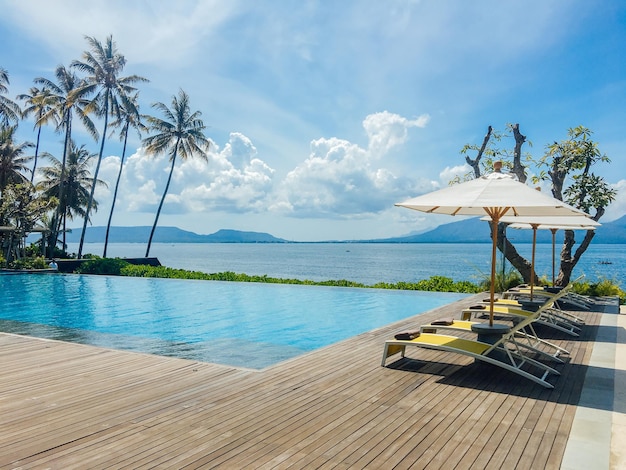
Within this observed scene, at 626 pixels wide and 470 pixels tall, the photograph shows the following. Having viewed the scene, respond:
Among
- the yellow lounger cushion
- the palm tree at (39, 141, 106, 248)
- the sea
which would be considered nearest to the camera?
the yellow lounger cushion

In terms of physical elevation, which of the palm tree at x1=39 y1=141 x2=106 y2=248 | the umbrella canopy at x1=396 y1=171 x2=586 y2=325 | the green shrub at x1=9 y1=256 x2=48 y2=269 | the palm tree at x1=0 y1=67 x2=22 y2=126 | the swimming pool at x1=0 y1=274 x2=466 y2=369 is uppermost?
the palm tree at x1=0 y1=67 x2=22 y2=126

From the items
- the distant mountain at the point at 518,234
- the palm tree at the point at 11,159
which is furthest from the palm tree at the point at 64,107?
the distant mountain at the point at 518,234

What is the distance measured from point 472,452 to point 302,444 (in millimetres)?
1161

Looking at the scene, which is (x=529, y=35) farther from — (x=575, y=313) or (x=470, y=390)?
(x=470, y=390)

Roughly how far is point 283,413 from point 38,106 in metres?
33.1

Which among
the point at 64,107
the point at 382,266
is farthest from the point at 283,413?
the point at 382,266

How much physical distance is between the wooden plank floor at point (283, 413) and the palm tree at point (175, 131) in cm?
Answer: 2662

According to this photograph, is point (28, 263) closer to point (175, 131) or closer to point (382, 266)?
point (175, 131)

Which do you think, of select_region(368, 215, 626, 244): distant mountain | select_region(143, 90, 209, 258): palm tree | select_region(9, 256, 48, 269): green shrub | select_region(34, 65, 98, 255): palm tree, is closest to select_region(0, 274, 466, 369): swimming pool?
select_region(9, 256, 48, 269): green shrub

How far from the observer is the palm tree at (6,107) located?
3249cm

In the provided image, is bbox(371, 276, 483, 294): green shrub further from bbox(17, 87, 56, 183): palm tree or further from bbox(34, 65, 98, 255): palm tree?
bbox(17, 87, 56, 183): palm tree

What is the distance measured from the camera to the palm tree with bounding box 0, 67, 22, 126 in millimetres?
32494

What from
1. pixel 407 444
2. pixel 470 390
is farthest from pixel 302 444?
pixel 470 390

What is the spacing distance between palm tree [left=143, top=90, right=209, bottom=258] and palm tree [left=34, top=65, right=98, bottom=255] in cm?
353
